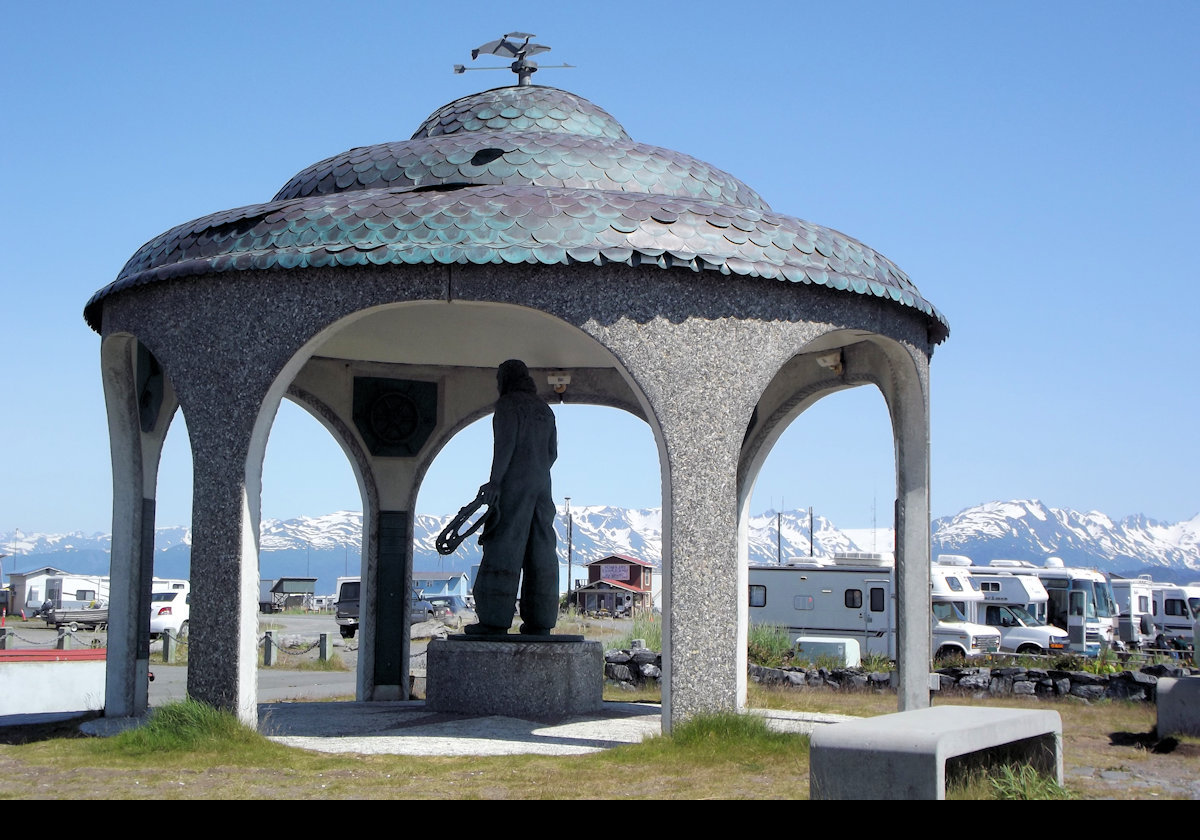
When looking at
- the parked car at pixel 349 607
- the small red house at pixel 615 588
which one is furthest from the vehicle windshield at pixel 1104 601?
the small red house at pixel 615 588

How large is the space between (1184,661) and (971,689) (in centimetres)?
1130

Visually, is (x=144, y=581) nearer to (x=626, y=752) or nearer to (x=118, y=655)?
(x=118, y=655)

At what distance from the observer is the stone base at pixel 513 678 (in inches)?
493

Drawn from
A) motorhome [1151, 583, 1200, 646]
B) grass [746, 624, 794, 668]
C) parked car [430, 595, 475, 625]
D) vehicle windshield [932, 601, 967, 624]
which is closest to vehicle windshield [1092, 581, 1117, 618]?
motorhome [1151, 583, 1200, 646]

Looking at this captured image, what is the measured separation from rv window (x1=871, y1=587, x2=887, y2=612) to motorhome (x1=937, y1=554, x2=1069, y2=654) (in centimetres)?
283

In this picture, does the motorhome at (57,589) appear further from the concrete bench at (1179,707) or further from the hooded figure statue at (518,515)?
the concrete bench at (1179,707)

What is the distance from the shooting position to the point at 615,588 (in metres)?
68.0

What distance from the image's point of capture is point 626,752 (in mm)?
9992

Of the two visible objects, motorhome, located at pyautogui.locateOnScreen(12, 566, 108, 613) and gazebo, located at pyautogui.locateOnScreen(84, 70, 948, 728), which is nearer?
gazebo, located at pyautogui.locateOnScreen(84, 70, 948, 728)

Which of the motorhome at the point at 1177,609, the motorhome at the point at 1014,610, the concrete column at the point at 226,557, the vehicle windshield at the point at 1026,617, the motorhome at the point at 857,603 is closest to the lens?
the concrete column at the point at 226,557

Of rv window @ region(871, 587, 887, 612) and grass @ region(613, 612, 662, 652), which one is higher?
rv window @ region(871, 587, 887, 612)

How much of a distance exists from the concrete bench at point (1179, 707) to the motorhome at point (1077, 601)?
926 inches

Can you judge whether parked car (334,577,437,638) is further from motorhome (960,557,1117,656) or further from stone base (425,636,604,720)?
stone base (425,636,604,720)

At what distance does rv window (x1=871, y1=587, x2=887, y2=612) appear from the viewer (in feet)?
99.4
